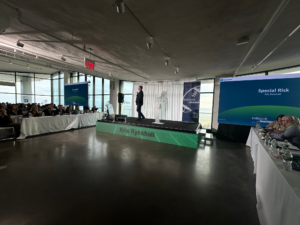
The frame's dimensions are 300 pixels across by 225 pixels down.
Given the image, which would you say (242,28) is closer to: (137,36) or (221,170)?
(137,36)

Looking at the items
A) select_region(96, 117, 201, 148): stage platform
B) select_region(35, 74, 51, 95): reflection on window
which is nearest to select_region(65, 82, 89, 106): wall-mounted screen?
select_region(96, 117, 201, 148): stage platform

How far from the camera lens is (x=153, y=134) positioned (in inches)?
199

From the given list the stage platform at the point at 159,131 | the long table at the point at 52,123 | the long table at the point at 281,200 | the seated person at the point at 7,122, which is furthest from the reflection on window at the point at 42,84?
the long table at the point at 281,200

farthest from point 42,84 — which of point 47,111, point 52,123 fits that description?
point 52,123

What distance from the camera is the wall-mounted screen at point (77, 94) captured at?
280 inches

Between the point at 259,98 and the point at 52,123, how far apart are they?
8.28 metres

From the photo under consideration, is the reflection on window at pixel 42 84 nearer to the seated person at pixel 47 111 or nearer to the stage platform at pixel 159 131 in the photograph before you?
the seated person at pixel 47 111

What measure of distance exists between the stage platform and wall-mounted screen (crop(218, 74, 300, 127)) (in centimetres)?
131

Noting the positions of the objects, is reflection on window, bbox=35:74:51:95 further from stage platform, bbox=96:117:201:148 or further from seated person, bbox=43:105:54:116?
stage platform, bbox=96:117:201:148

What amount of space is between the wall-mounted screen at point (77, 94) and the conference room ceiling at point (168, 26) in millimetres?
3063

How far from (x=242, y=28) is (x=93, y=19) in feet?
10.1

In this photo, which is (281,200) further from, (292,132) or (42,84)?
(42,84)

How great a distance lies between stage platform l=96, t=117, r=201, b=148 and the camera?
4.43 meters

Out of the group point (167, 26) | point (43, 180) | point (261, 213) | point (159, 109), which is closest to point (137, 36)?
point (167, 26)
